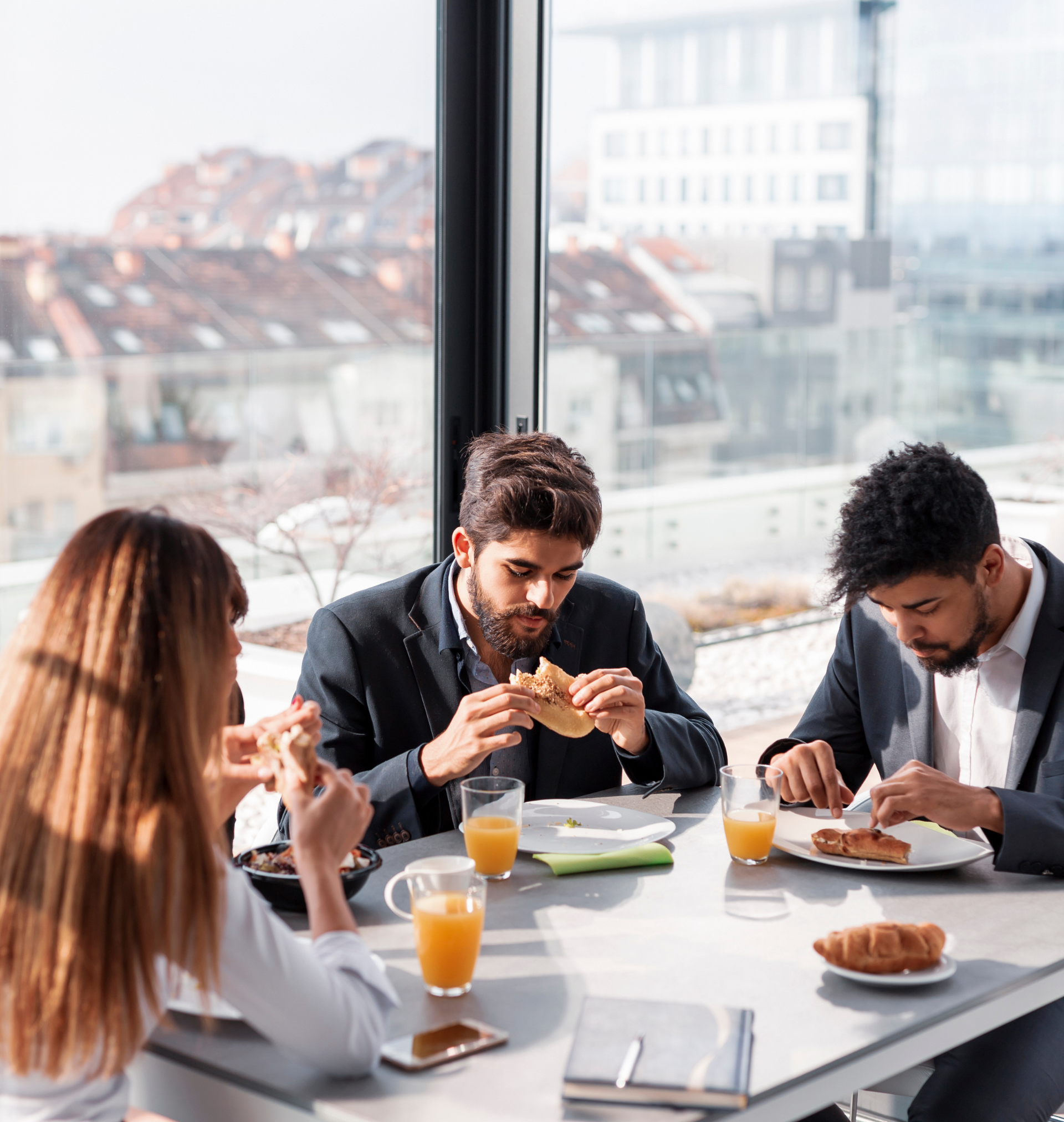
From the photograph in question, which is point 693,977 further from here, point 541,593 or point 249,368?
point 249,368

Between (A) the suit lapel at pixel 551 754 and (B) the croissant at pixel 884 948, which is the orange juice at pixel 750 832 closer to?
(B) the croissant at pixel 884 948

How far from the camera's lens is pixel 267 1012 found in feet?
3.84

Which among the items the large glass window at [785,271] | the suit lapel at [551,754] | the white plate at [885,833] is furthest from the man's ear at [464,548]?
the large glass window at [785,271]

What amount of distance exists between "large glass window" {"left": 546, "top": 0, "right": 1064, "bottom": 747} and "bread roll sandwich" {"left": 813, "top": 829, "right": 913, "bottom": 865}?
190 cm

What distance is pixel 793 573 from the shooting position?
3842 mm

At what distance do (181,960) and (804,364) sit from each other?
9.65 feet

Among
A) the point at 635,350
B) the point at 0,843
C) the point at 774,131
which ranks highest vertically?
the point at 774,131

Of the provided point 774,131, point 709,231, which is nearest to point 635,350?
point 709,231

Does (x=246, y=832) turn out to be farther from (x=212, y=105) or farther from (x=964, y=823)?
(x=964, y=823)

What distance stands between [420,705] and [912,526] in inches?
34.1

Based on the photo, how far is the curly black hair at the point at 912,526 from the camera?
2016 mm

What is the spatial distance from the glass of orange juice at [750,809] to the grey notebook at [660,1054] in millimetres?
501

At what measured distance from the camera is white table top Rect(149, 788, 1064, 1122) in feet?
3.85

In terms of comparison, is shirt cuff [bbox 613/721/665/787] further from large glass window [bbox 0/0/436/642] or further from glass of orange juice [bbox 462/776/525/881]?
large glass window [bbox 0/0/436/642]
